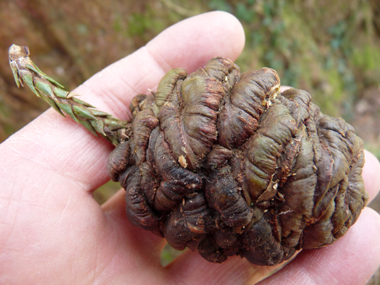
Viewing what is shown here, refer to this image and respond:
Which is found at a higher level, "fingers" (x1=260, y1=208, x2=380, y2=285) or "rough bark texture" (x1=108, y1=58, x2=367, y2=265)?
"rough bark texture" (x1=108, y1=58, x2=367, y2=265)

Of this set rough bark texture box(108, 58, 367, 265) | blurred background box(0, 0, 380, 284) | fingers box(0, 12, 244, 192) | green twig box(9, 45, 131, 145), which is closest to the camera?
rough bark texture box(108, 58, 367, 265)

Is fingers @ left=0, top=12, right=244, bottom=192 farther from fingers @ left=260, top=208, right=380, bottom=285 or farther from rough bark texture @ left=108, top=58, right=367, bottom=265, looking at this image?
fingers @ left=260, top=208, right=380, bottom=285

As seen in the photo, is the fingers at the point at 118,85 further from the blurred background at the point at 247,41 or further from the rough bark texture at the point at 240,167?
the blurred background at the point at 247,41

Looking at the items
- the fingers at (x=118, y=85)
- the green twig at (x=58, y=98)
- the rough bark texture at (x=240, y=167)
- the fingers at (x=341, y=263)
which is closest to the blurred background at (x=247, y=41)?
the fingers at (x=118, y=85)

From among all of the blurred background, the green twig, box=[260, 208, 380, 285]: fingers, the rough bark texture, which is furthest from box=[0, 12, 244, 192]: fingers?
box=[260, 208, 380, 285]: fingers

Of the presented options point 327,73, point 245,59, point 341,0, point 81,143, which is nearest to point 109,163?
point 81,143

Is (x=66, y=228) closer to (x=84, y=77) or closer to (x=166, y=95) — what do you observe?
(x=166, y=95)

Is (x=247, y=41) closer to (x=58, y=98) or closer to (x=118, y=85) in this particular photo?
(x=118, y=85)

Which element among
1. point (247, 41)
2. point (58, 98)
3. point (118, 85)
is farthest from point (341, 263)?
point (247, 41)
